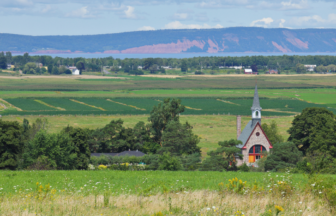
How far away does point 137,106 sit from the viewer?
4641 inches

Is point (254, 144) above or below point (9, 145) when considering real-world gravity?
below

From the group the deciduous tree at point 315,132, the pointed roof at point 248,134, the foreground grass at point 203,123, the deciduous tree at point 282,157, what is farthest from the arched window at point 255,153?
the foreground grass at point 203,123

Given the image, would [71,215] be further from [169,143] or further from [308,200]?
[169,143]

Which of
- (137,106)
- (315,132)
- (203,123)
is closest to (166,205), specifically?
(315,132)

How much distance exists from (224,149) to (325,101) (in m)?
95.1

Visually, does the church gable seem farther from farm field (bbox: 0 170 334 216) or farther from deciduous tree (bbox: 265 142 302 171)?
farm field (bbox: 0 170 334 216)

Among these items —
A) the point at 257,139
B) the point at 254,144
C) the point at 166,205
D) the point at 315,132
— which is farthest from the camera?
the point at 257,139

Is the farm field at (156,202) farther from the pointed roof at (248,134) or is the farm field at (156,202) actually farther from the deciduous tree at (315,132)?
the pointed roof at (248,134)

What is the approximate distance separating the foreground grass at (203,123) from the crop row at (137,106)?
799cm

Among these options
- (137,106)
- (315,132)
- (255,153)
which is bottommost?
(255,153)

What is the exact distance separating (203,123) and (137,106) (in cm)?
3453

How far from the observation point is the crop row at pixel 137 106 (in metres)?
105

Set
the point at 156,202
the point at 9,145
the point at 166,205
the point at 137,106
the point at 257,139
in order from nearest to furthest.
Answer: the point at 166,205 < the point at 156,202 < the point at 9,145 < the point at 257,139 < the point at 137,106

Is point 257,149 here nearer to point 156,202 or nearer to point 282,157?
point 282,157
